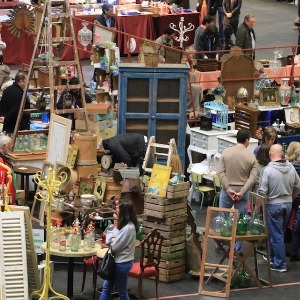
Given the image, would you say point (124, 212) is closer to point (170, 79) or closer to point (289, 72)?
point (170, 79)

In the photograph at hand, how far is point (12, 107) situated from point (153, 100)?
73.8 inches

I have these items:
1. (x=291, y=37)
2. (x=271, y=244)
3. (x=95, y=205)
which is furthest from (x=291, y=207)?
(x=291, y=37)

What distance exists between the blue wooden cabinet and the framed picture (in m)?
1.53

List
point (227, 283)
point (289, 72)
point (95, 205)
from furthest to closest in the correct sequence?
point (289, 72), point (95, 205), point (227, 283)

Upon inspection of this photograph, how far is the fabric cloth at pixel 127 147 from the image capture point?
14703 millimetres

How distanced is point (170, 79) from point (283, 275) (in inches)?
143

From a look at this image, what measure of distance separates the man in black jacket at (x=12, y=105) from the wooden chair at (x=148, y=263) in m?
4.11

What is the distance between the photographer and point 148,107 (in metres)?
15.9

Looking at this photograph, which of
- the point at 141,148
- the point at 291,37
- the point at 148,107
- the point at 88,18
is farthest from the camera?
the point at 291,37

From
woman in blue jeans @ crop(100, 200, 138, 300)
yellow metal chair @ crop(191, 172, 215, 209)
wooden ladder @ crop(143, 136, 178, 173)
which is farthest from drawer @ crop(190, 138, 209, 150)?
woman in blue jeans @ crop(100, 200, 138, 300)

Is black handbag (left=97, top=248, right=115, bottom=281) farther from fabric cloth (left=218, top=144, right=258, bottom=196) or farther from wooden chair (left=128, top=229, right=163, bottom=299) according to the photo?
fabric cloth (left=218, top=144, right=258, bottom=196)

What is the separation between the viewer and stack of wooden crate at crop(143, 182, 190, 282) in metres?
12.8

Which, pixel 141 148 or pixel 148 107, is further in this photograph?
pixel 148 107

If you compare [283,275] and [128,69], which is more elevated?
[128,69]
